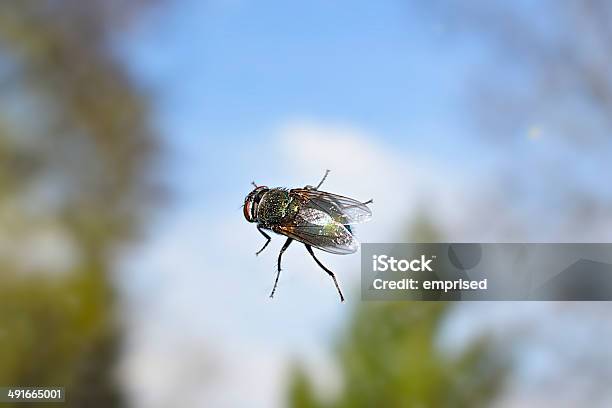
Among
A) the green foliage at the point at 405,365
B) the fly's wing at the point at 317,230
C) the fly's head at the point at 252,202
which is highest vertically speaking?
the fly's head at the point at 252,202

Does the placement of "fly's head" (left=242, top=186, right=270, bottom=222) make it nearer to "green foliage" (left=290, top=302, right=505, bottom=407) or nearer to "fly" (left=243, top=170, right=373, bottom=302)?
"fly" (left=243, top=170, right=373, bottom=302)

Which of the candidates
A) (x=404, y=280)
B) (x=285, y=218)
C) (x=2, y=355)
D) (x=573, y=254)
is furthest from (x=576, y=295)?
(x=2, y=355)

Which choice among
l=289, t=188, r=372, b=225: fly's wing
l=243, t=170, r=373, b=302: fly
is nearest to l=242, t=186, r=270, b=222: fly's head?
l=243, t=170, r=373, b=302: fly

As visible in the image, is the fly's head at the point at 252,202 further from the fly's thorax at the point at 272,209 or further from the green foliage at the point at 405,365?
the green foliage at the point at 405,365

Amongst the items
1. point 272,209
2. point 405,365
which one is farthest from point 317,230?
point 405,365

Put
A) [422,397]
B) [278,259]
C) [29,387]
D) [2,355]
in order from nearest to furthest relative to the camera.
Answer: [278,259] < [29,387] < [422,397] < [2,355]

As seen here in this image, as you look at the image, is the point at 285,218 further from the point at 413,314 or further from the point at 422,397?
the point at 422,397

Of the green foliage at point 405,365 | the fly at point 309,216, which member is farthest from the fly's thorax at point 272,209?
the green foliage at point 405,365
